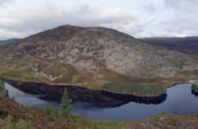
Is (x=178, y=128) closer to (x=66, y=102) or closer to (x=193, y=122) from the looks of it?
(x=193, y=122)

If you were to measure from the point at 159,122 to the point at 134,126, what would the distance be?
254 cm

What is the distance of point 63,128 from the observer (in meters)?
29.5

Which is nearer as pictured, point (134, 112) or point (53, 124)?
point (53, 124)

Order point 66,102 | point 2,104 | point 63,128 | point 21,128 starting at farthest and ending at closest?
point 66,102
point 2,104
point 63,128
point 21,128

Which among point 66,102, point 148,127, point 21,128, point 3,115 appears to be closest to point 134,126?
point 148,127

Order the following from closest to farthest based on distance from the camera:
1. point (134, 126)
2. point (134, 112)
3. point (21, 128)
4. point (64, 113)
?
point (21, 128) → point (134, 126) → point (64, 113) → point (134, 112)

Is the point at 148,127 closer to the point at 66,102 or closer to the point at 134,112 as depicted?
the point at 66,102

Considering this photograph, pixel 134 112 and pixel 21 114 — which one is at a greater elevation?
pixel 21 114

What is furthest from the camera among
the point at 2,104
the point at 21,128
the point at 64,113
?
the point at 64,113

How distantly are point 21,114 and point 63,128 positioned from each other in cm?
391

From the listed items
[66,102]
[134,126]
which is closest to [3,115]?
[134,126]

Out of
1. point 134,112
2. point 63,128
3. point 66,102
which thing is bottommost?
point 134,112

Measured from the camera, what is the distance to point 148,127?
2725 cm

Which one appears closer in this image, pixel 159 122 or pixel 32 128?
pixel 32 128
